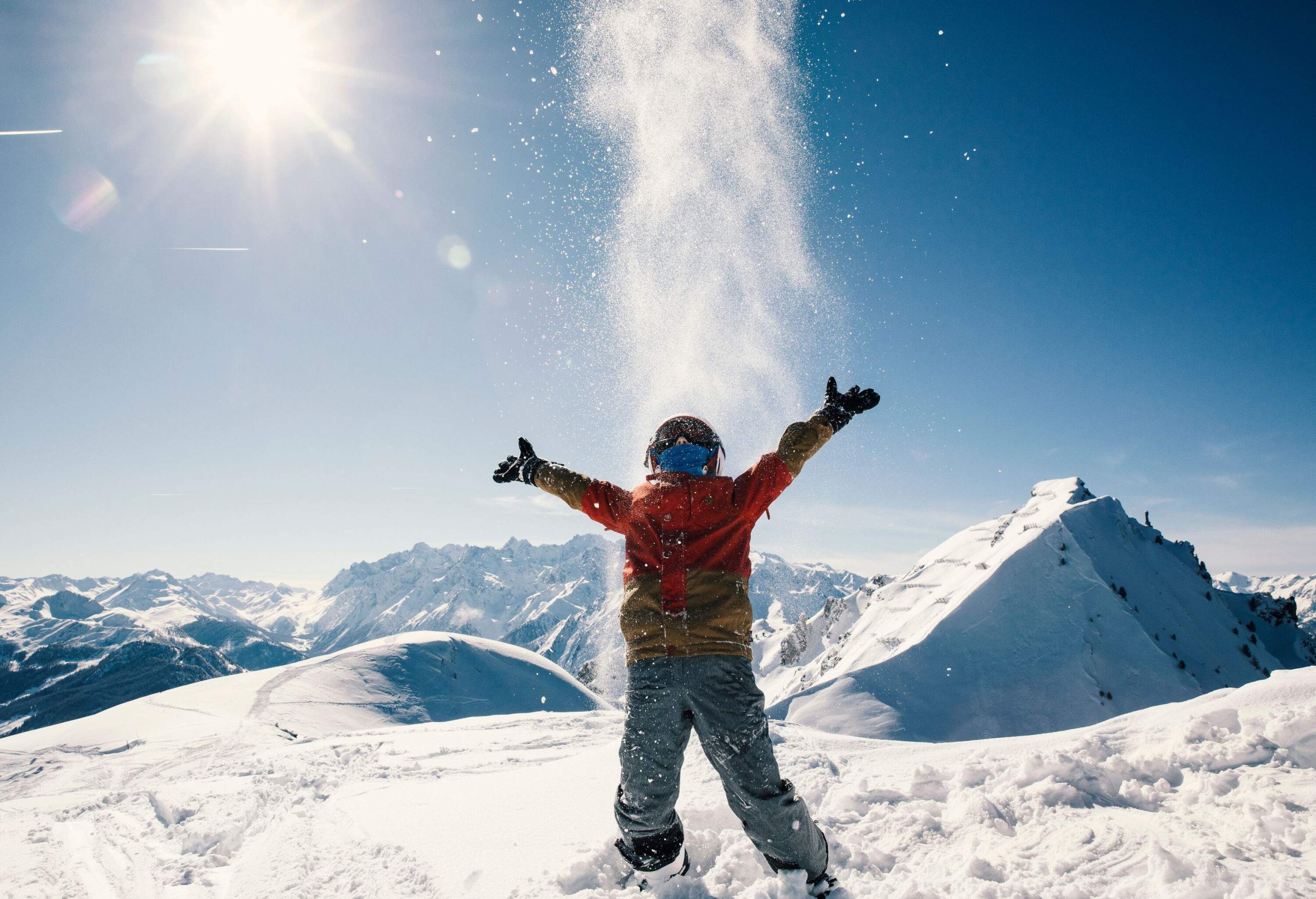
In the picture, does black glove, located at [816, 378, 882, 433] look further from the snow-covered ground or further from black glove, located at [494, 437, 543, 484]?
the snow-covered ground

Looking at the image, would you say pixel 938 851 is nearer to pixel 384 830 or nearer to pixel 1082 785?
pixel 1082 785

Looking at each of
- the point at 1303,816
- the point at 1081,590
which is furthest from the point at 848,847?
the point at 1081,590

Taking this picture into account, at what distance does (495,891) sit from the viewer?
11.3 ft

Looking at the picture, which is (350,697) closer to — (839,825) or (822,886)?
(839,825)

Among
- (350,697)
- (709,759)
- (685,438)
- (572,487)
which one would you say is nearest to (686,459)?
(685,438)

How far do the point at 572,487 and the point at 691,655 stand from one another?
1.44 metres

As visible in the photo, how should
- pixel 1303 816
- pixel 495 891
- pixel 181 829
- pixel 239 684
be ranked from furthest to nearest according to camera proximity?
pixel 239 684
pixel 181 829
pixel 495 891
pixel 1303 816

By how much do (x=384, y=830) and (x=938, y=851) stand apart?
174 inches

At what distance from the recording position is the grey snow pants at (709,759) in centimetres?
306

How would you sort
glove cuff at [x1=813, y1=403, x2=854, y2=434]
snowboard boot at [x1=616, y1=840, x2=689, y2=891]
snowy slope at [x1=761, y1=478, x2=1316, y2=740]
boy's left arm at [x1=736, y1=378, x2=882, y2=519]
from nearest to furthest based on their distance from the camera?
snowboard boot at [x1=616, y1=840, x2=689, y2=891]
boy's left arm at [x1=736, y1=378, x2=882, y2=519]
glove cuff at [x1=813, y1=403, x2=854, y2=434]
snowy slope at [x1=761, y1=478, x2=1316, y2=740]

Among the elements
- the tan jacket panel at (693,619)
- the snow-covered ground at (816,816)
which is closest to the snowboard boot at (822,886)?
the snow-covered ground at (816,816)

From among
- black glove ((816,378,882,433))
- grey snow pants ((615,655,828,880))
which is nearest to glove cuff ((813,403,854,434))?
black glove ((816,378,882,433))

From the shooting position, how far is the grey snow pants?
3061 mm

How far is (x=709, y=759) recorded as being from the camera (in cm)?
314
